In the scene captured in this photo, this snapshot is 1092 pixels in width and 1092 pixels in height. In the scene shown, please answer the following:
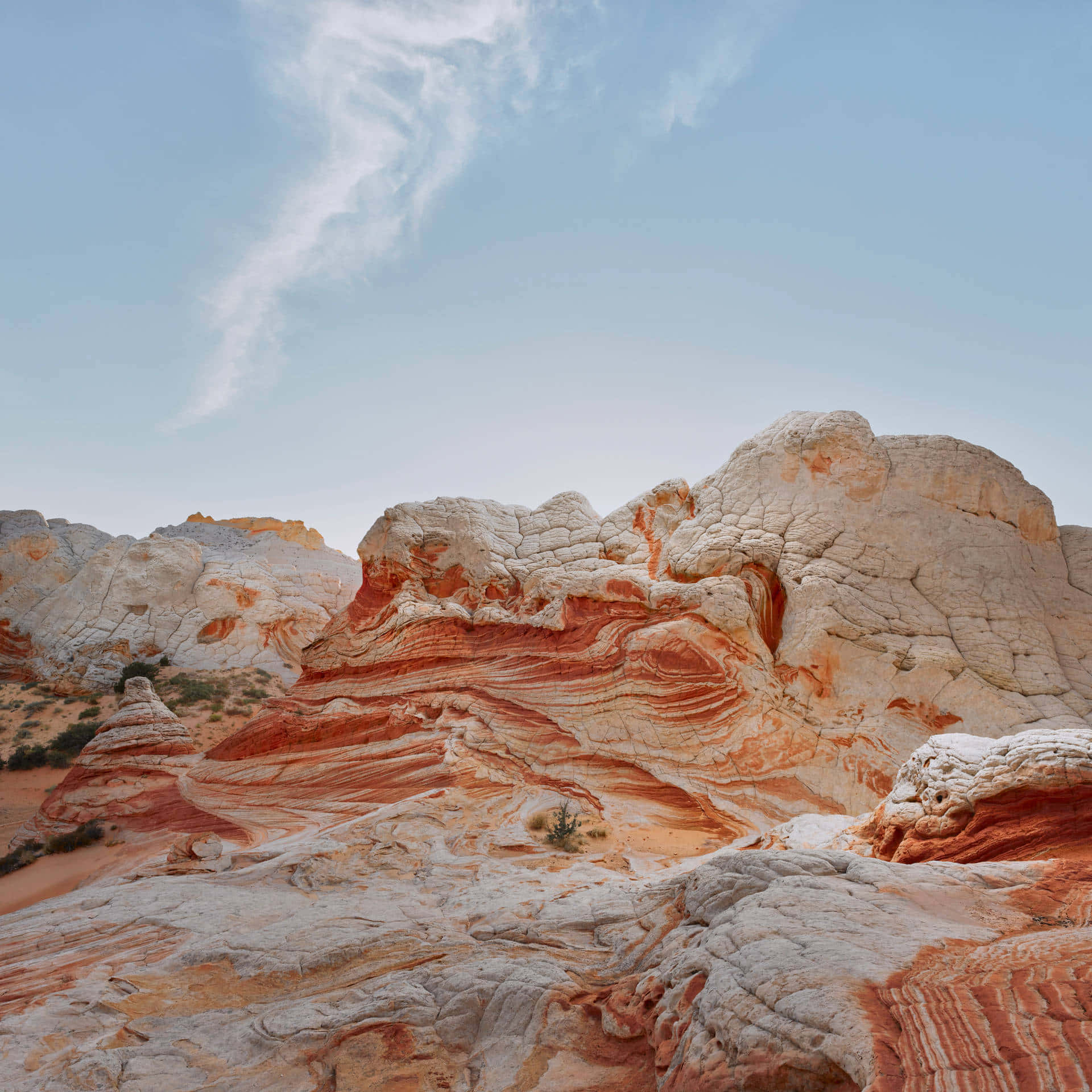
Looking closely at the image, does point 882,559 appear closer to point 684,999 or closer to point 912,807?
point 912,807

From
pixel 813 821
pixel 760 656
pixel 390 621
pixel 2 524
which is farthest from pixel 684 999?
pixel 2 524

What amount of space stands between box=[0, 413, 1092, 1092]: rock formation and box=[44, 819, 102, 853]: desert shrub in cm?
220

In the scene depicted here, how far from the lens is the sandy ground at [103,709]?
79.8ft

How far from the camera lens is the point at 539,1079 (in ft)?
14.8

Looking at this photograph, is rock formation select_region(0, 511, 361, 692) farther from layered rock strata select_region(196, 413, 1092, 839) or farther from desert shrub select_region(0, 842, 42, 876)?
layered rock strata select_region(196, 413, 1092, 839)

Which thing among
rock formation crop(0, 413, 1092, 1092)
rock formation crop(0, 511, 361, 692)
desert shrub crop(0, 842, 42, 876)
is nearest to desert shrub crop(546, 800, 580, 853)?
rock formation crop(0, 413, 1092, 1092)

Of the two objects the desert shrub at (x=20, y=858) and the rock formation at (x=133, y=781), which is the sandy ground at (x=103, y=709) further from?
the desert shrub at (x=20, y=858)

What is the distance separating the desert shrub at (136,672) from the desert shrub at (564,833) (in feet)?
79.2

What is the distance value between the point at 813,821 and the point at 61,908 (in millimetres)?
10837

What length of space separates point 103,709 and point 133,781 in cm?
1381

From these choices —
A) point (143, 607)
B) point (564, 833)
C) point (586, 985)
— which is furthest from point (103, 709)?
point (586, 985)

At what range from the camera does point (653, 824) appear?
12.6 metres

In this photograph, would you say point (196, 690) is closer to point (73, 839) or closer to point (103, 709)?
point (103, 709)

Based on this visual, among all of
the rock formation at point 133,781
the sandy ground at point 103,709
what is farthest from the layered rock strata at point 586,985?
the sandy ground at point 103,709
